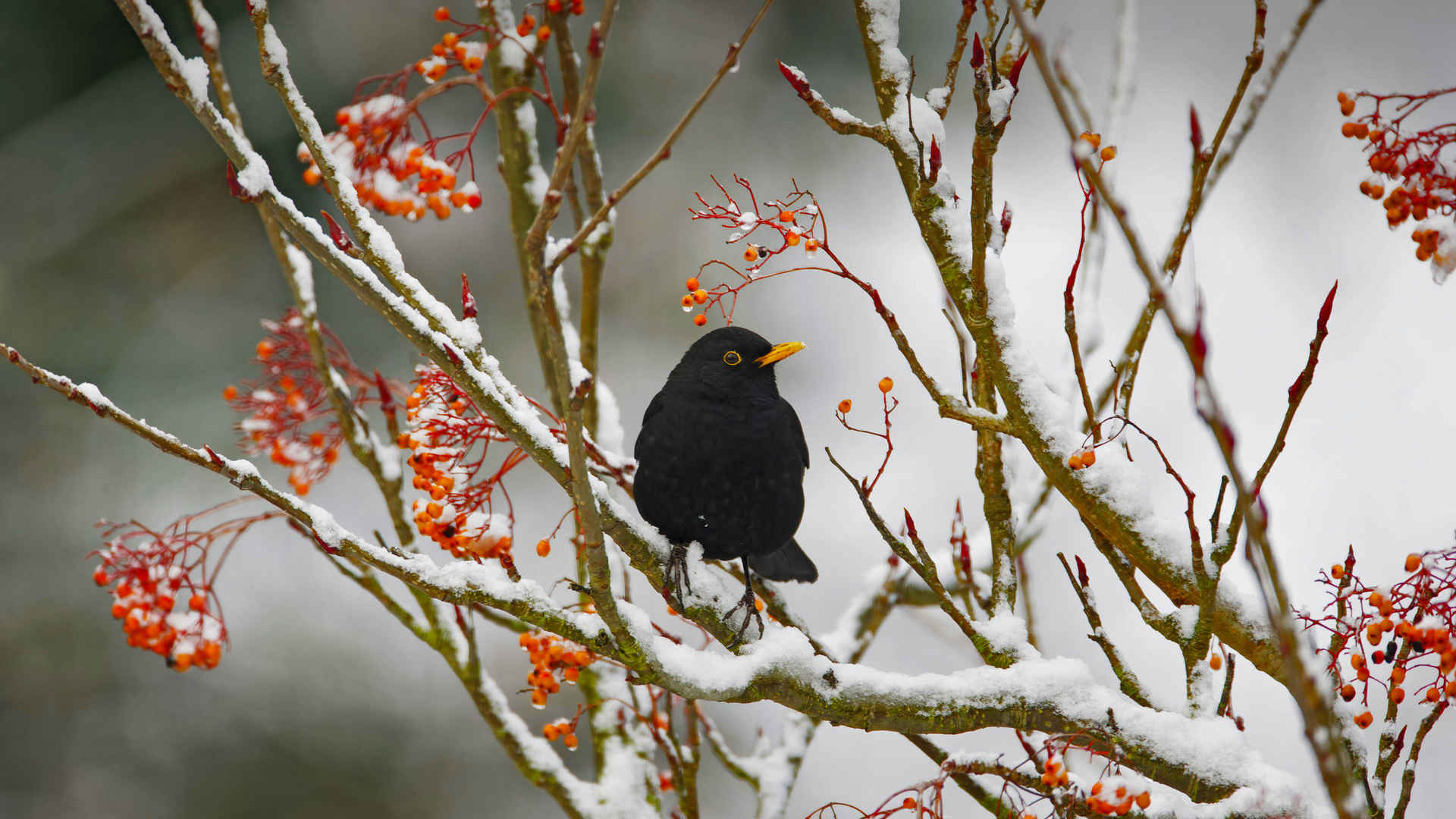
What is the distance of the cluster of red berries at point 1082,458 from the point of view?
1.63 m

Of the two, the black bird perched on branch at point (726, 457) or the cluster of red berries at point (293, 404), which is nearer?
the black bird perched on branch at point (726, 457)

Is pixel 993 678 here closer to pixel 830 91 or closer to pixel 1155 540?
pixel 1155 540

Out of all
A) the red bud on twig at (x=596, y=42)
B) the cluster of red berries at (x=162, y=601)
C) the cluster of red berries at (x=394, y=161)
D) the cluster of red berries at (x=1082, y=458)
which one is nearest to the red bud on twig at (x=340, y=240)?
the cluster of red berries at (x=394, y=161)

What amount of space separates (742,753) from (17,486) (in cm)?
376

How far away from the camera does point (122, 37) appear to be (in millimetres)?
4832

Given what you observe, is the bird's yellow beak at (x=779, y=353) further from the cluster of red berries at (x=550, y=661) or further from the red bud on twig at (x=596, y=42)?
the red bud on twig at (x=596, y=42)

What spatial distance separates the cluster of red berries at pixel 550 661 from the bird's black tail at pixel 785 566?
0.88 m

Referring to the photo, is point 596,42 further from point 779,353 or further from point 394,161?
point 779,353

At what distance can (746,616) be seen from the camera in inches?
83.8

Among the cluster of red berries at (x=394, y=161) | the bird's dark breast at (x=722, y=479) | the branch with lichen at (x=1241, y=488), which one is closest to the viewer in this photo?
the branch with lichen at (x=1241, y=488)

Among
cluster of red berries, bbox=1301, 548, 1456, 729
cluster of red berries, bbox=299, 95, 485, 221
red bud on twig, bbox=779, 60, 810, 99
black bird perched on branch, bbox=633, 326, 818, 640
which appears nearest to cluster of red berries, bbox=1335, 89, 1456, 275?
cluster of red berries, bbox=1301, 548, 1456, 729

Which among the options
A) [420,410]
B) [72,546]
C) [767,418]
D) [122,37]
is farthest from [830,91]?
[72,546]

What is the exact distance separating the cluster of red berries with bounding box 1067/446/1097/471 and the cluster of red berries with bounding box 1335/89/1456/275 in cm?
61

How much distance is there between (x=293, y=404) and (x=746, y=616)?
1342 mm
